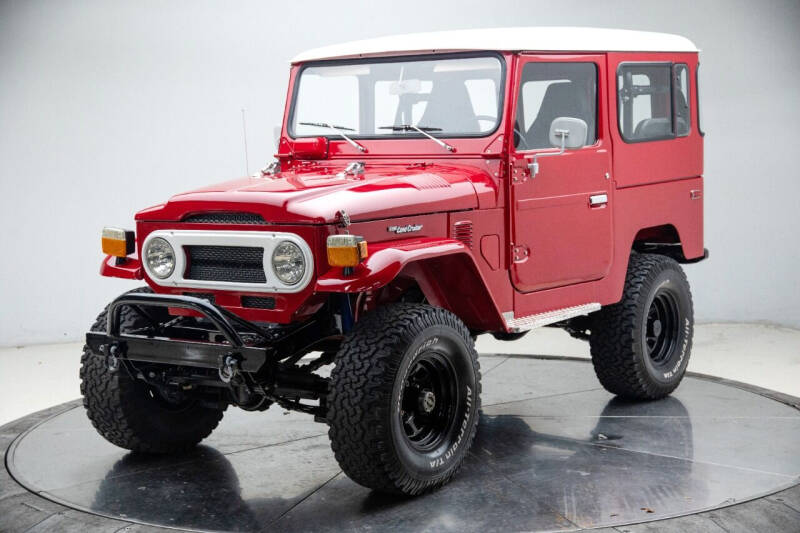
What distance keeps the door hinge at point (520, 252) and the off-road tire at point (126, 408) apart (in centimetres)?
185

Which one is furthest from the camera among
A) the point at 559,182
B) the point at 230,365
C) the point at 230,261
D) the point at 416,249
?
the point at 559,182

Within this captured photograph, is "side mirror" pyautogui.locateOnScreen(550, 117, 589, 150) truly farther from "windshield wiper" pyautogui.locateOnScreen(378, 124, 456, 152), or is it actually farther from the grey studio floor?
the grey studio floor

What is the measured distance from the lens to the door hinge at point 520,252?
575 centimetres

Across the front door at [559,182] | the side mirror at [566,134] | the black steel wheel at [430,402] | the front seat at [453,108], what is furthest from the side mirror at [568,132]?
the black steel wheel at [430,402]

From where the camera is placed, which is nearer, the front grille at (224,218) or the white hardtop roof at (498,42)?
the front grille at (224,218)

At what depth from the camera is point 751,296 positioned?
10.4m

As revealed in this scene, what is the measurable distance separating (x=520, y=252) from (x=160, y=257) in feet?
5.97

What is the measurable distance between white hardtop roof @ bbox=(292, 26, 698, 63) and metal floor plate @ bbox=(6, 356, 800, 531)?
204cm

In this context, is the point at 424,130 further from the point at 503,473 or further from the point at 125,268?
the point at 503,473

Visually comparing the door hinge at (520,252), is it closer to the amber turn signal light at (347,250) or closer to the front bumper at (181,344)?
the amber turn signal light at (347,250)

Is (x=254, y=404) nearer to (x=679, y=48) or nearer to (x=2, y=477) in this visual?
(x=2, y=477)

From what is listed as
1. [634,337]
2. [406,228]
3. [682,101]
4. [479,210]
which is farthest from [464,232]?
[682,101]

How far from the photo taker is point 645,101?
671 centimetres

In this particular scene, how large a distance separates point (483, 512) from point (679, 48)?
352 cm
